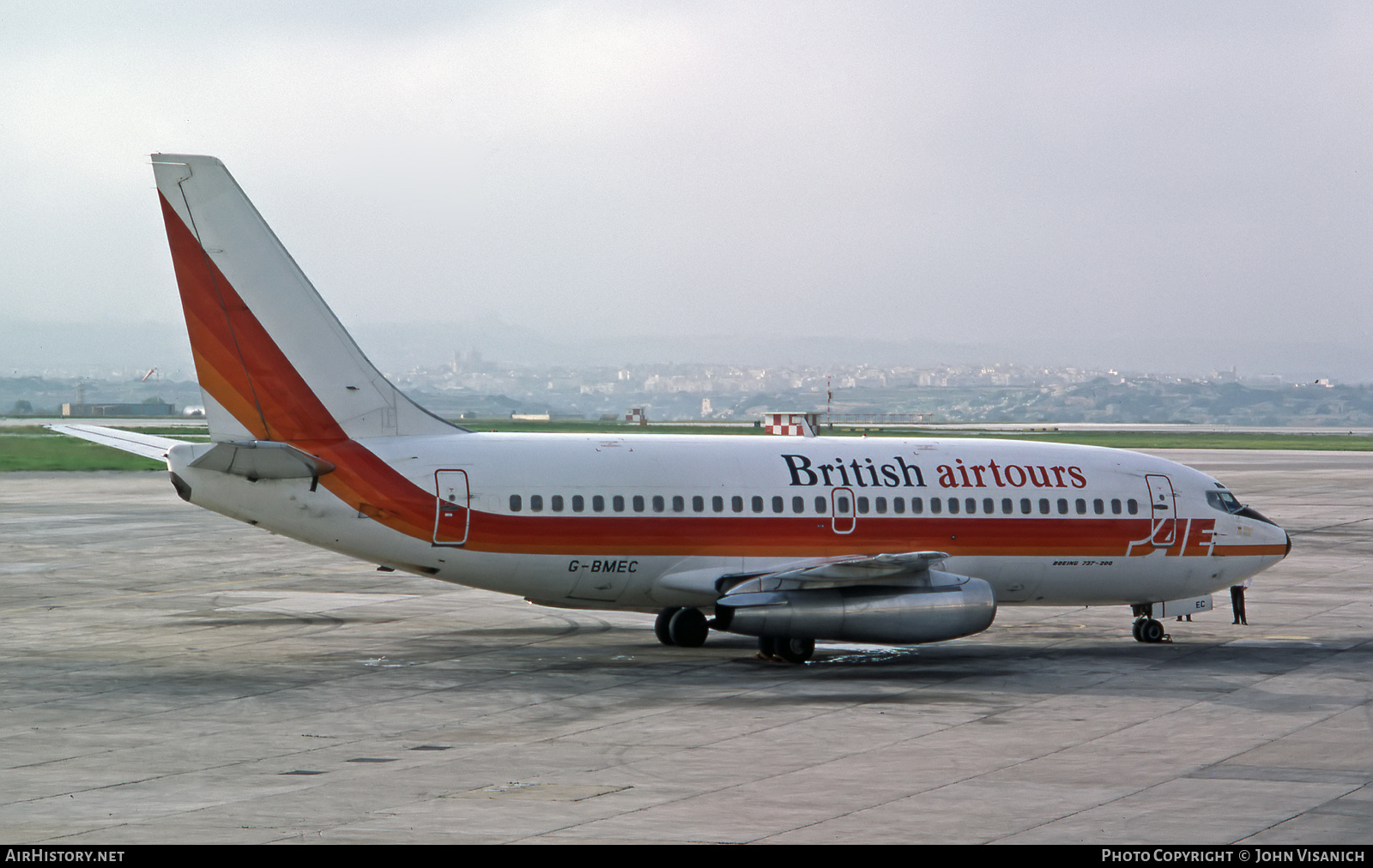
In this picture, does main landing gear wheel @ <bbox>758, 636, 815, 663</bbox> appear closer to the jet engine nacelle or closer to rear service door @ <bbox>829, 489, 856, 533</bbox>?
the jet engine nacelle

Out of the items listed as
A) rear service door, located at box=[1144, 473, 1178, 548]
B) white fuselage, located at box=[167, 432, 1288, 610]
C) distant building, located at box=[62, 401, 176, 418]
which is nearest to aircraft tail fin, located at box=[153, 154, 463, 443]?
white fuselage, located at box=[167, 432, 1288, 610]

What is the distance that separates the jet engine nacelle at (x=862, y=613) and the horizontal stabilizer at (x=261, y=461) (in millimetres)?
6914

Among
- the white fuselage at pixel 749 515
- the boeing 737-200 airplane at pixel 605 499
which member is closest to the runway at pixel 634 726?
the boeing 737-200 airplane at pixel 605 499

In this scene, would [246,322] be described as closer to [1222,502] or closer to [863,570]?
[863,570]

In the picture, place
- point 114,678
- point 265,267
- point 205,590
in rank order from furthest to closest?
point 205,590
point 265,267
point 114,678

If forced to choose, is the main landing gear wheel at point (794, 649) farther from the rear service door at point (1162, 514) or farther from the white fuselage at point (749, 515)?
the rear service door at point (1162, 514)

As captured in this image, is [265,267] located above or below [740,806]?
above

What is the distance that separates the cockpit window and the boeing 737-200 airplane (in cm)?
191

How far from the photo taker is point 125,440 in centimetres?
2728

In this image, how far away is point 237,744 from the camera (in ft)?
57.1

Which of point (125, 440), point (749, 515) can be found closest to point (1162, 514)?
point (749, 515)

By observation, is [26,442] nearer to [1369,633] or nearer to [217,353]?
[217,353]
